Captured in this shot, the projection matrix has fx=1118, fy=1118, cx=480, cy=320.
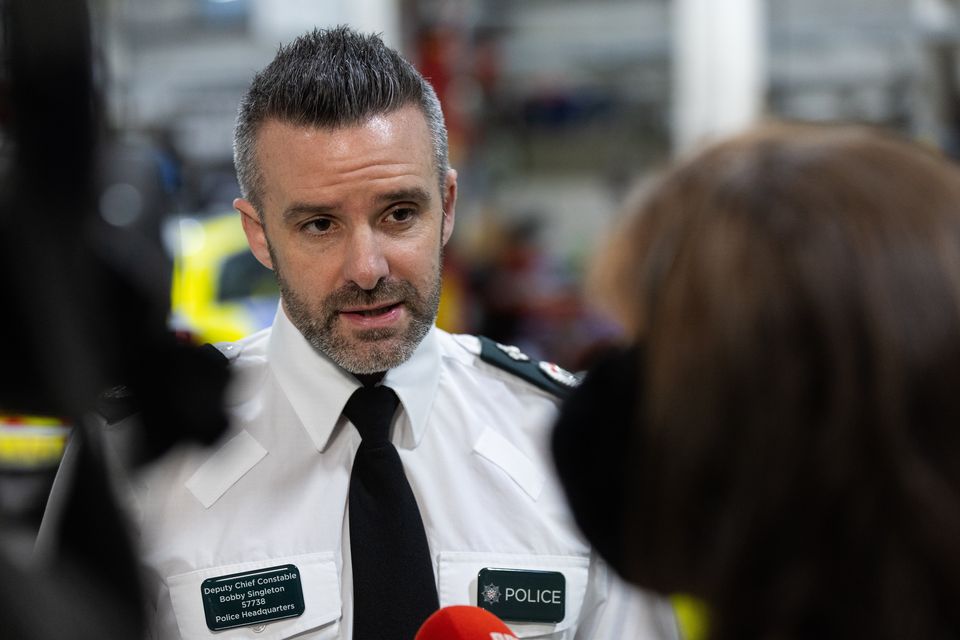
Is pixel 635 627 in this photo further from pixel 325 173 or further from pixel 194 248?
pixel 194 248

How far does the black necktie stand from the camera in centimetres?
145

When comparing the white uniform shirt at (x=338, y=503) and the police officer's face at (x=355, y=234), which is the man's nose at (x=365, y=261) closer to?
the police officer's face at (x=355, y=234)

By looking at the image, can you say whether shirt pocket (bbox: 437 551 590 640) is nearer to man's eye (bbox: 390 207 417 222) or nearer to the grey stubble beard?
the grey stubble beard

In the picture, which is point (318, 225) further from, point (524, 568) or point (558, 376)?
point (524, 568)

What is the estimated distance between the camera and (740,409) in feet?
2.70

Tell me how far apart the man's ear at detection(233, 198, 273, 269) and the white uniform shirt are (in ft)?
0.44

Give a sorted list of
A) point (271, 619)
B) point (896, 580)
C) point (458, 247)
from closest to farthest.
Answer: point (896, 580) → point (271, 619) → point (458, 247)

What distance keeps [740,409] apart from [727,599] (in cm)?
15

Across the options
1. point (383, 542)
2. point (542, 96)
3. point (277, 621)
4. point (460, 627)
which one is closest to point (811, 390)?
point (460, 627)

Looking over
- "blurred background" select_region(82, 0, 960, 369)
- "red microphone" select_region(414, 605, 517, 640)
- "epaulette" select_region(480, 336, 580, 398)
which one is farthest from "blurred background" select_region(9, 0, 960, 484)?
"red microphone" select_region(414, 605, 517, 640)

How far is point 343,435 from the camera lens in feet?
5.25

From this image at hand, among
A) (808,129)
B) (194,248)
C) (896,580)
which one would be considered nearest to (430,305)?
(808,129)

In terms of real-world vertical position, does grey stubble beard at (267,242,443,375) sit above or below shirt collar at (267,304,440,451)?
above

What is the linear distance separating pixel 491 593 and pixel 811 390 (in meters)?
0.83
